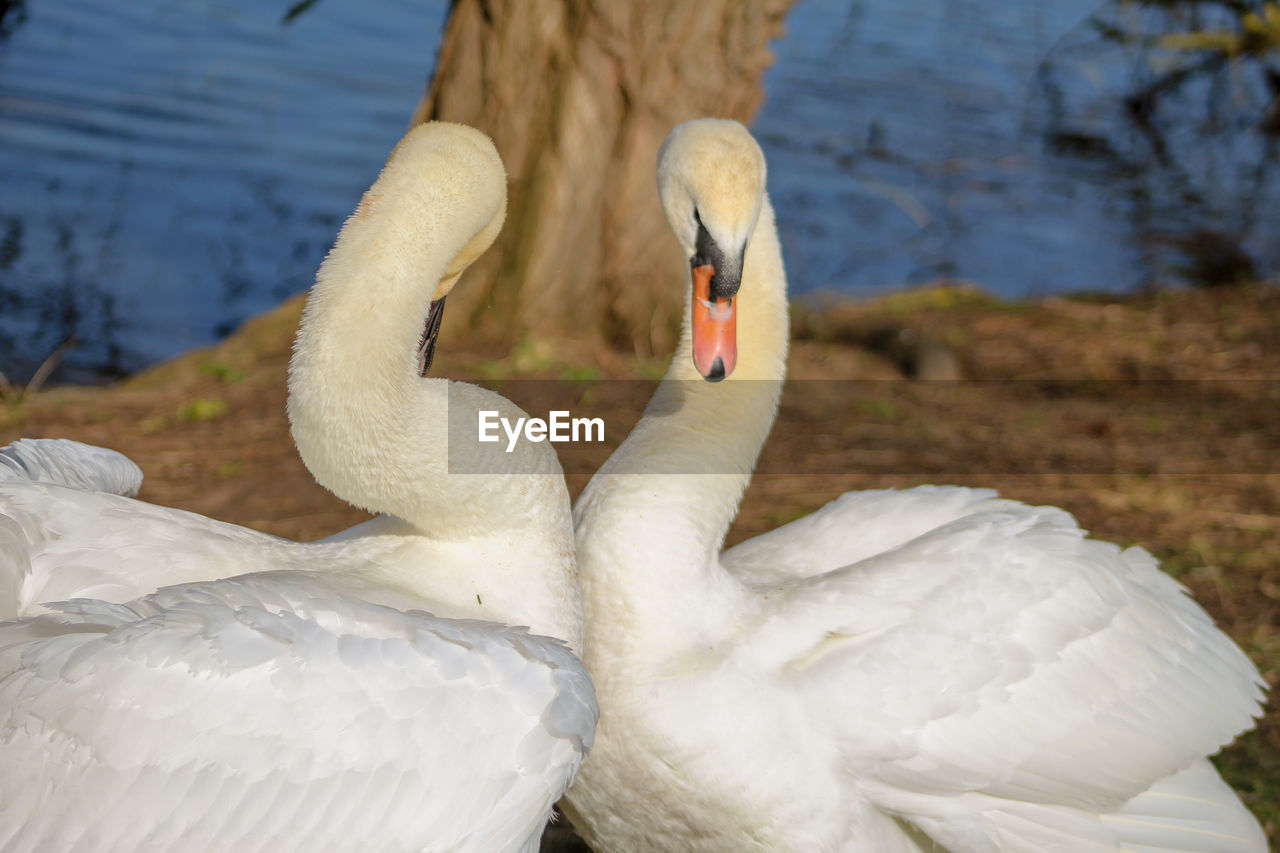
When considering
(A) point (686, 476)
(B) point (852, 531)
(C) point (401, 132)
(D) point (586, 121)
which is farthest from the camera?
(C) point (401, 132)

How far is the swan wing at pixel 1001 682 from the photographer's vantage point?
2938 millimetres

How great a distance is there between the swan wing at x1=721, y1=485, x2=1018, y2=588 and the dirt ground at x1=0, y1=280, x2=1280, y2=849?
1.26m

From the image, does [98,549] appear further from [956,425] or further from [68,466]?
[956,425]

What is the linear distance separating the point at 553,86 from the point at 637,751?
4.02 meters

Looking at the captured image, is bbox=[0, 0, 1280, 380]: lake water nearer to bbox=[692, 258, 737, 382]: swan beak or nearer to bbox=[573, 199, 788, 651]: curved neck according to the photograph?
bbox=[573, 199, 788, 651]: curved neck

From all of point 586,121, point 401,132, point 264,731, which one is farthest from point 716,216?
point 401,132

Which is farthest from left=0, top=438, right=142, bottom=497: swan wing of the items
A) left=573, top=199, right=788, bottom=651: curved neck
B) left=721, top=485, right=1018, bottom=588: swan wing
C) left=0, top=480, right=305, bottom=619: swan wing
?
left=721, top=485, right=1018, bottom=588: swan wing

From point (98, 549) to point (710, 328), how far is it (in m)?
1.36

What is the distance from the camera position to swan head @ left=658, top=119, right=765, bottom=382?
2986 millimetres

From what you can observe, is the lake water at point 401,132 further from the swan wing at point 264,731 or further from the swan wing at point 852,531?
the swan wing at point 264,731

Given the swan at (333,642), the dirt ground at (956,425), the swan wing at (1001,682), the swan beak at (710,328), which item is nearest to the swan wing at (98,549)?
the swan at (333,642)

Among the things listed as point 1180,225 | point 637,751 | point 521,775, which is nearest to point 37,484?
point 521,775

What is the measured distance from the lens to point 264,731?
7.47 ft

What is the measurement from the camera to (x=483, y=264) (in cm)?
626
